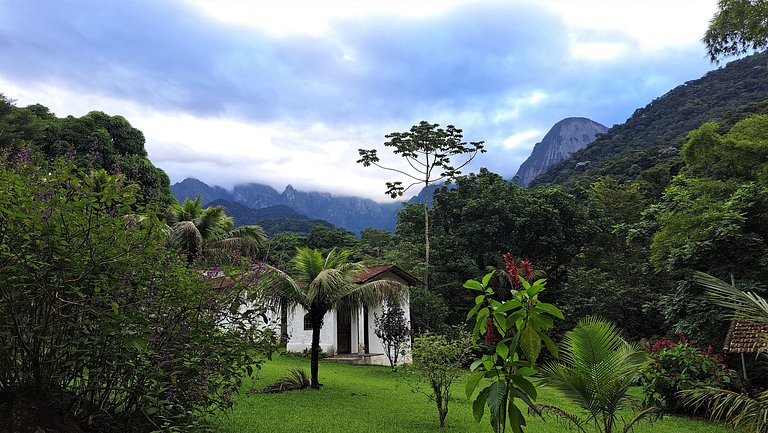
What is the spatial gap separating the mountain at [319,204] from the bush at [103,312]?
138694 mm

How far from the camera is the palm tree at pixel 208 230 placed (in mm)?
16531

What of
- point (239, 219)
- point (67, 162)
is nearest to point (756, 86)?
point (67, 162)

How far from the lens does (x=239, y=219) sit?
91.6 metres

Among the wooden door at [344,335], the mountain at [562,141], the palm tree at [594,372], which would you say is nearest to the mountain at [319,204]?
the mountain at [562,141]

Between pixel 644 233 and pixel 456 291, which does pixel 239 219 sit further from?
pixel 644 233

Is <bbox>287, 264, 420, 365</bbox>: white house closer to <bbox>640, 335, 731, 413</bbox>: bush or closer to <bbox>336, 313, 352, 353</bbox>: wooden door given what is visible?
<bbox>336, 313, 352, 353</bbox>: wooden door

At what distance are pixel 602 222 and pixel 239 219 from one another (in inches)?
2967

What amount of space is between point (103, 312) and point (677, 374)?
512 inches

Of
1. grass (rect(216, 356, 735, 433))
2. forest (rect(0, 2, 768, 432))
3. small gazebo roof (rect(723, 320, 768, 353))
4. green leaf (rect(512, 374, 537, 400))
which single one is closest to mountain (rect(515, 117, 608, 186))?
forest (rect(0, 2, 768, 432))

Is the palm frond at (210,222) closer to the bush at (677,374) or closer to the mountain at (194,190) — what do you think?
the bush at (677,374)

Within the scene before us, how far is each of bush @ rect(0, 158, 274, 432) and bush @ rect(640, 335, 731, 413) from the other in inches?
428

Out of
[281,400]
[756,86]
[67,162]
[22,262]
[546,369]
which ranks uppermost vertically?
[756,86]

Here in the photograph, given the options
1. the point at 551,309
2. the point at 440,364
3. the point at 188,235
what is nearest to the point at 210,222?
the point at 188,235

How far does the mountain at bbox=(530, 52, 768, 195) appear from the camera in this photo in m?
43.2
